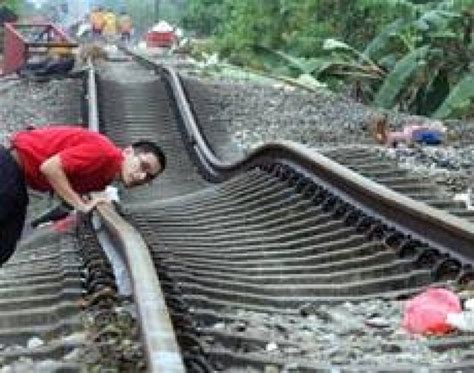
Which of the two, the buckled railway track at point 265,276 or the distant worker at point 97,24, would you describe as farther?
the distant worker at point 97,24

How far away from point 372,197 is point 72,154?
7.71ft

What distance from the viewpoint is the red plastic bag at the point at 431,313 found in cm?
488

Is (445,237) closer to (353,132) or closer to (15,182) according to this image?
(15,182)

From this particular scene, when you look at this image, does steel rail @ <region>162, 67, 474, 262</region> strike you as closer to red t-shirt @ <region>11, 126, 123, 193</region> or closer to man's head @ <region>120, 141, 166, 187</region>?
man's head @ <region>120, 141, 166, 187</region>

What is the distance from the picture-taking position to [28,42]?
24578 mm

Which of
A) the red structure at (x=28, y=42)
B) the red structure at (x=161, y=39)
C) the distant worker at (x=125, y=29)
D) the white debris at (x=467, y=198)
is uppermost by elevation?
the white debris at (x=467, y=198)

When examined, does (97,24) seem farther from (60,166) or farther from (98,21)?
A: (60,166)

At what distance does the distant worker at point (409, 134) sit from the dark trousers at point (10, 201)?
7.23 m

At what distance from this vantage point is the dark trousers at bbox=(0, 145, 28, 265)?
5223 mm

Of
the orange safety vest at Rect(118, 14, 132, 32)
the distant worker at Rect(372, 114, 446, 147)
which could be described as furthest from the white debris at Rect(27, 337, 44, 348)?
the orange safety vest at Rect(118, 14, 132, 32)

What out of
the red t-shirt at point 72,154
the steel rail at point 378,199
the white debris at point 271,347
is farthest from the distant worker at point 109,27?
the white debris at point 271,347

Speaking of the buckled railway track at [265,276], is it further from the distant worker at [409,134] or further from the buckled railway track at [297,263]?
the distant worker at [409,134]

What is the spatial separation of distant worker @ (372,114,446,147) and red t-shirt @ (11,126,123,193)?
23.1 feet

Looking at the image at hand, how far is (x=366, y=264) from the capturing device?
639 centimetres
